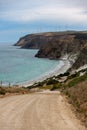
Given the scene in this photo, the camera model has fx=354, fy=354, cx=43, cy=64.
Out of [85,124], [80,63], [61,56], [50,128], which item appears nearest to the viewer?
[50,128]

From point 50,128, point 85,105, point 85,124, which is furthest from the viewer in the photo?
point 85,105

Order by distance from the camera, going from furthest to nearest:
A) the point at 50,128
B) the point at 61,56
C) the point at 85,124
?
the point at 61,56 < the point at 85,124 < the point at 50,128

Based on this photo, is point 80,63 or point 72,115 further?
point 80,63

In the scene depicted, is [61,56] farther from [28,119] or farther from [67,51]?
[28,119]

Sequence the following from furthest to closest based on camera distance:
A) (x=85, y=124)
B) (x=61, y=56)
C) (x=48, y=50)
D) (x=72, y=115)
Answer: (x=48, y=50) → (x=61, y=56) → (x=72, y=115) → (x=85, y=124)

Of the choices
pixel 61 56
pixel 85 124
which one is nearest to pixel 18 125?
pixel 85 124

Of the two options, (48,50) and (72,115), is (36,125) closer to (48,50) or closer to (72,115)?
(72,115)

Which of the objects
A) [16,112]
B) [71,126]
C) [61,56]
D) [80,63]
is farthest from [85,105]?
[61,56]

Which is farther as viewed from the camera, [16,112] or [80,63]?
[80,63]

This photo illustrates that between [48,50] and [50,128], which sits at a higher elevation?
[50,128]
